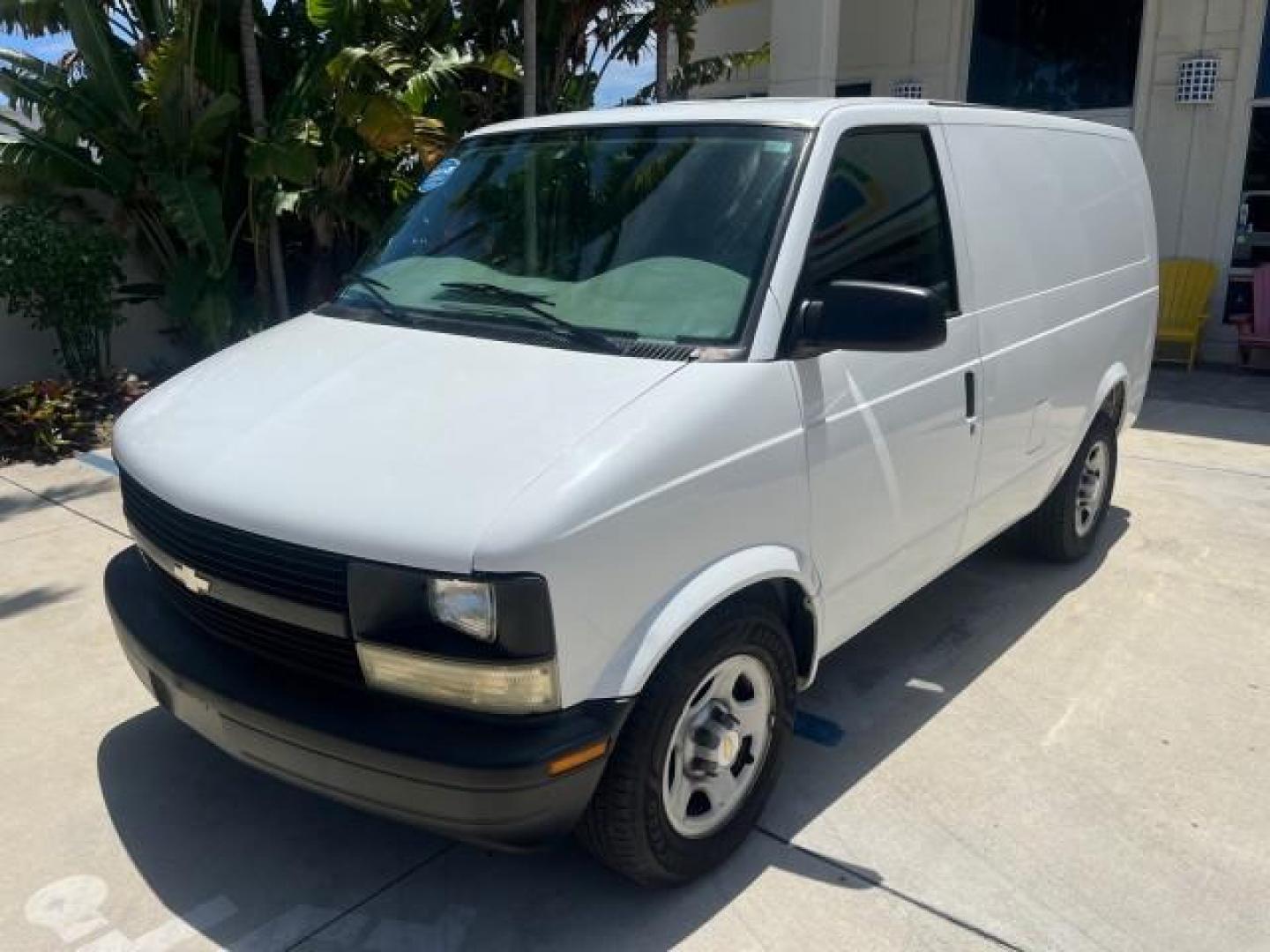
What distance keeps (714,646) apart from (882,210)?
1575 mm

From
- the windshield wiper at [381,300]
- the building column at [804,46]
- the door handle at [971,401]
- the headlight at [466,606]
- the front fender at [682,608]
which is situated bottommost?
the front fender at [682,608]

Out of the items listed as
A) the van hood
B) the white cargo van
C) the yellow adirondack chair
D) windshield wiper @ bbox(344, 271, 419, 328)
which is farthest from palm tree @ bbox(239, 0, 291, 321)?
the yellow adirondack chair

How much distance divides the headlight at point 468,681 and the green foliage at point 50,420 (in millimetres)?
5701

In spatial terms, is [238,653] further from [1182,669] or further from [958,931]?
→ [1182,669]

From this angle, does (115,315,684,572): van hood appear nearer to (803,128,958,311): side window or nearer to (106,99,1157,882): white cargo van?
(106,99,1157,882): white cargo van

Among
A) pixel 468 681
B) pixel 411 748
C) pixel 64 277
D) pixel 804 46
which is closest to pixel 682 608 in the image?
pixel 468 681

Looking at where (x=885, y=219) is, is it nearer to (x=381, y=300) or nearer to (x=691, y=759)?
(x=381, y=300)

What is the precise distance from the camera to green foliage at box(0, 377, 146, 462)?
23.4ft

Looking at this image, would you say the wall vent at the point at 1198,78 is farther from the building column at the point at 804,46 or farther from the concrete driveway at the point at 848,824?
the concrete driveway at the point at 848,824

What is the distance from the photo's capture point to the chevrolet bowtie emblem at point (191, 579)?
277 cm

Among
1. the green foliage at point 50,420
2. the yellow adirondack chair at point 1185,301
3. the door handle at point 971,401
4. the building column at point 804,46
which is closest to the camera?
the door handle at point 971,401

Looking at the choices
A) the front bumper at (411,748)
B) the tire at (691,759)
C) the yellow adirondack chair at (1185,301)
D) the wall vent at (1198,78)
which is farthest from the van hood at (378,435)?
the wall vent at (1198,78)

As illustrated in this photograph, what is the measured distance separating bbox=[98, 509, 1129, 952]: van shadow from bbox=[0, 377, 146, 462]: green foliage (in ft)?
13.5

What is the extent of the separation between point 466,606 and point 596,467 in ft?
1.39
